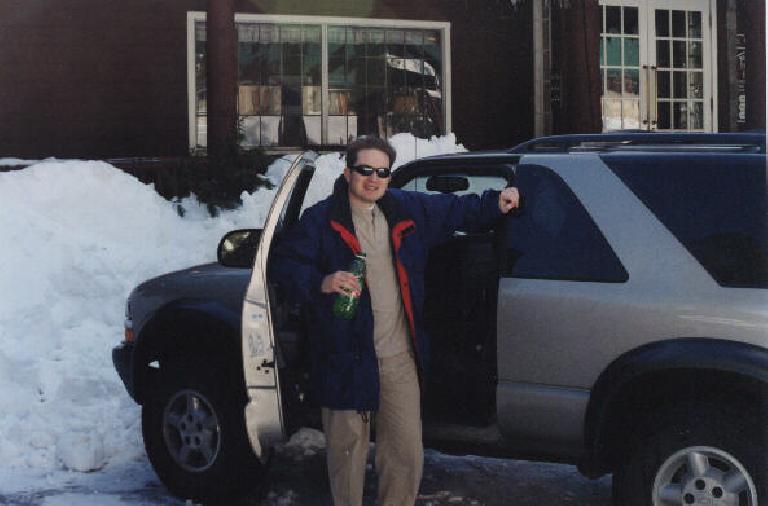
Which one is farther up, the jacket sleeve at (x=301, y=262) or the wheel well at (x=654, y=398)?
the jacket sleeve at (x=301, y=262)

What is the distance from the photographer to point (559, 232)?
479 centimetres

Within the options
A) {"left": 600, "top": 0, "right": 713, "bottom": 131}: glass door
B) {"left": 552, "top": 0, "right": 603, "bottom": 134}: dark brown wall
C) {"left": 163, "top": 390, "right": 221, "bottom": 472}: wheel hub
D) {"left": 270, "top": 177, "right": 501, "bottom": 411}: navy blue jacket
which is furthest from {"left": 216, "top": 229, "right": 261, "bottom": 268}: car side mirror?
{"left": 600, "top": 0, "right": 713, "bottom": 131}: glass door

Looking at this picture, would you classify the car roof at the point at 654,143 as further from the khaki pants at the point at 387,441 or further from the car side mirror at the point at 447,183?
the khaki pants at the point at 387,441

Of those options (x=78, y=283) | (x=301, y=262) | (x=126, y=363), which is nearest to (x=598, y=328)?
(x=301, y=262)

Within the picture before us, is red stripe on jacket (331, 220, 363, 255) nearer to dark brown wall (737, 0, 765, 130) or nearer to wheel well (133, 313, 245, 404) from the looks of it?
wheel well (133, 313, 245, 404)

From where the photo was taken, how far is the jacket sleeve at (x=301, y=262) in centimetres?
454

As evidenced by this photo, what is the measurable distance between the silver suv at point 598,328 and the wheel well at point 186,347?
14cm

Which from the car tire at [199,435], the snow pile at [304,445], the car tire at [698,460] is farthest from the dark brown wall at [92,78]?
the car tire at [698,460]

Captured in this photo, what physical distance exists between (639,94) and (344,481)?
497 inches

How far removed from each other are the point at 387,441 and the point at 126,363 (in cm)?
207

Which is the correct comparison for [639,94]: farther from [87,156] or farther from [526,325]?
[526,325]

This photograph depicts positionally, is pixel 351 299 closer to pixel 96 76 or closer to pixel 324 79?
pixel 96 76

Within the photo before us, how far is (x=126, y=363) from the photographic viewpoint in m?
6.18

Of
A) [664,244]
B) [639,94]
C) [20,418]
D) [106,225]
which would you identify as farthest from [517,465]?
[639,94]
